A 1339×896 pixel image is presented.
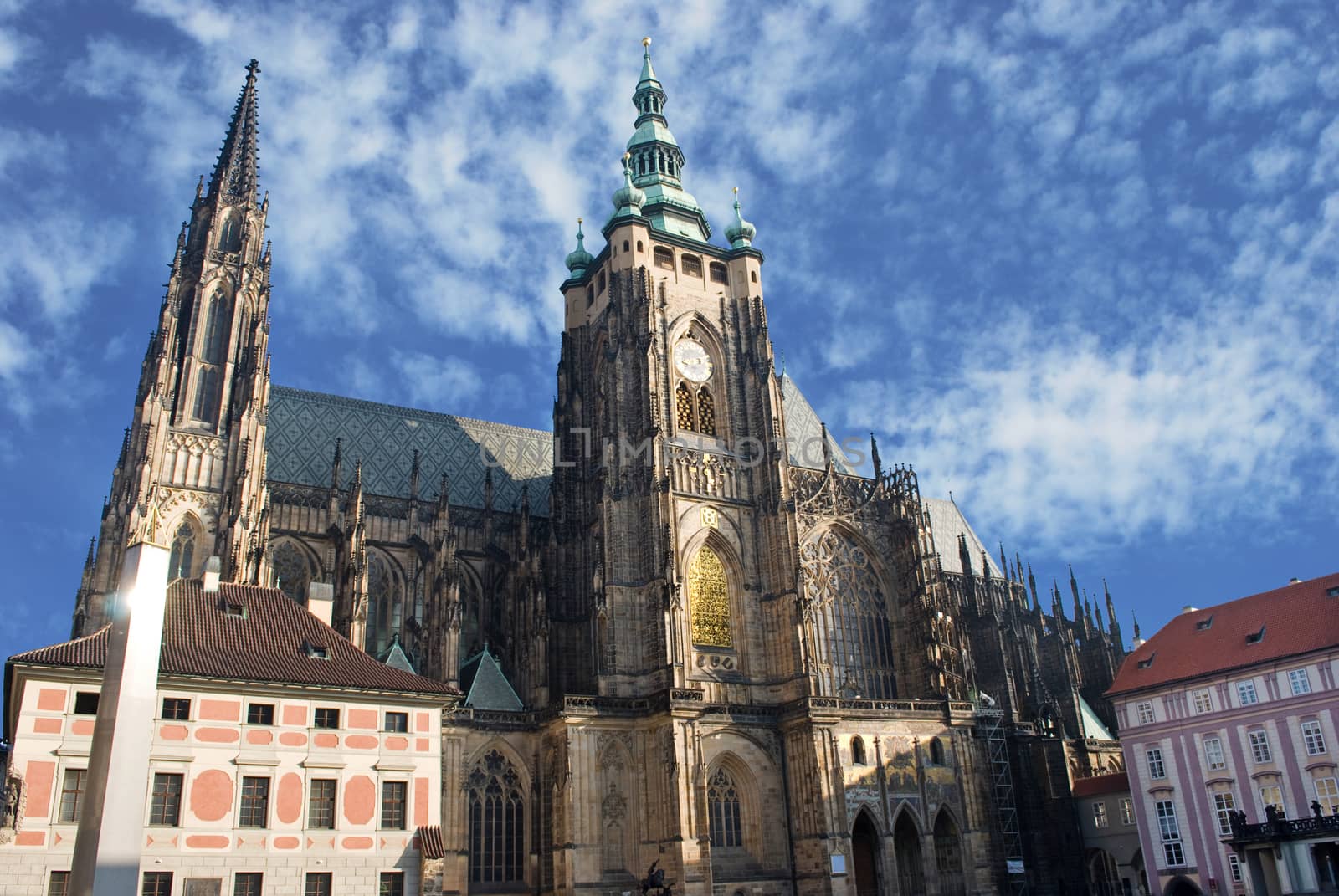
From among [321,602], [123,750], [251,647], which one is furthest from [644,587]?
[123,750]

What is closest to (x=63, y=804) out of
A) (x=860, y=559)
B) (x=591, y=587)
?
(x=591, y=587)

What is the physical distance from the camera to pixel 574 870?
1521 inches

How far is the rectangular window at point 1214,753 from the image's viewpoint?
40.3 meters

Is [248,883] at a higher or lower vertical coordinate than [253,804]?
lower

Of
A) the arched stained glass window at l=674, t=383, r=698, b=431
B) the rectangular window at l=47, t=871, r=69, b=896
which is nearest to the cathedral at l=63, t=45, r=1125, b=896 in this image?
the arched stained glass window at l=674, t=383, r=698, b=431

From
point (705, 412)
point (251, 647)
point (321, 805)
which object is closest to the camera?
point (321, 805)

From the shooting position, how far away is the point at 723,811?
42.1m

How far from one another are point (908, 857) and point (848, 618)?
10501 mm

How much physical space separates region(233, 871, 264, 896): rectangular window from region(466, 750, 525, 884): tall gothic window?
12390 millimetres

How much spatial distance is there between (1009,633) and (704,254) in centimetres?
2510

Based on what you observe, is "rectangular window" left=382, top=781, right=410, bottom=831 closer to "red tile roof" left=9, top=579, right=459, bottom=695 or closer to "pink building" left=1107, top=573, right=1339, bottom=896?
"red tile roof" left=9, top=579, right=459, bottom=695

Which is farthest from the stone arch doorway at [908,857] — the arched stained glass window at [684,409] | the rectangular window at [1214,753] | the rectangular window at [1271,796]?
the arched stained glass window at [684,409]

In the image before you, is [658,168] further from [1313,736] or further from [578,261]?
[1313,736]

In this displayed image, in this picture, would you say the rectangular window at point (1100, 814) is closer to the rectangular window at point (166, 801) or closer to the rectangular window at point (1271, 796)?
the rectangular window at point (1271, 796)
